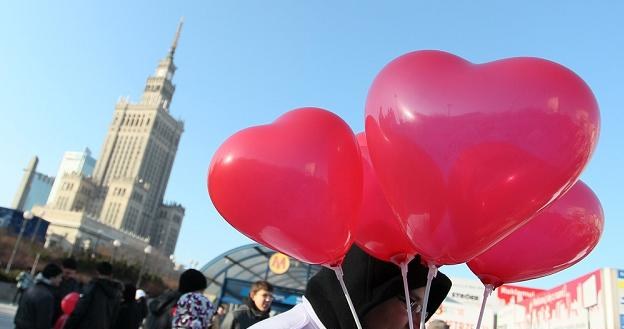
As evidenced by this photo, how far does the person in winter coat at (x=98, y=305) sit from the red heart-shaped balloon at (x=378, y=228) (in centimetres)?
388

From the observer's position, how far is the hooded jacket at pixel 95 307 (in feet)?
15.0

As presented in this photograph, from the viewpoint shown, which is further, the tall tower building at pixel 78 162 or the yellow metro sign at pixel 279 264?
the tall tower building at pixel 78 162

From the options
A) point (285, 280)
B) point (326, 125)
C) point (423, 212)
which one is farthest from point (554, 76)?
point (285, 280)

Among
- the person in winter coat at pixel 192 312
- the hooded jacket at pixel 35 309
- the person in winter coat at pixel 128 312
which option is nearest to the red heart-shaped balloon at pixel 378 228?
the person in winter coat at pixel 192 312

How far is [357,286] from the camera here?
157 centimetres

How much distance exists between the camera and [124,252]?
6675 cm

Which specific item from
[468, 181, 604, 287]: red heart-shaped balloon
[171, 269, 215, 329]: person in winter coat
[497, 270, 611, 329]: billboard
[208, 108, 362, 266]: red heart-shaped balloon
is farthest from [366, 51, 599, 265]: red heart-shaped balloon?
[497, 270, 611, 329]: billboard

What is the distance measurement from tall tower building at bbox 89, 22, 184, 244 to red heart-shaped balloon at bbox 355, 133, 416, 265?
313 ft

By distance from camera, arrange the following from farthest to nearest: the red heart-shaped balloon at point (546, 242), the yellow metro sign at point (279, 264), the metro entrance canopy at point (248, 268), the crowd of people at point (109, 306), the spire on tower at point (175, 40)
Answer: the spire on tower at point (175, 40) → the metro entrance canopy at point (248, 268) → the yellow metro sign at point (279, 264) → the crowd of people at point (109, 306) → the red heart-shaped balloon at point (546, 242)

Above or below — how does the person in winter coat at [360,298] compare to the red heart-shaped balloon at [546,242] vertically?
below

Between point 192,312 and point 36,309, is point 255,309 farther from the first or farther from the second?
point 36,309

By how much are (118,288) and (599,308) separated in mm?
7329

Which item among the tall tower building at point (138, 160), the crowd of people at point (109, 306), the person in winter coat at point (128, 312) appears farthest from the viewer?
the tall tower building at point (138, 160)

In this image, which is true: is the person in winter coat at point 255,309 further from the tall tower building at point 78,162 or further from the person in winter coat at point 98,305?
the tall tower building at point 78,162
